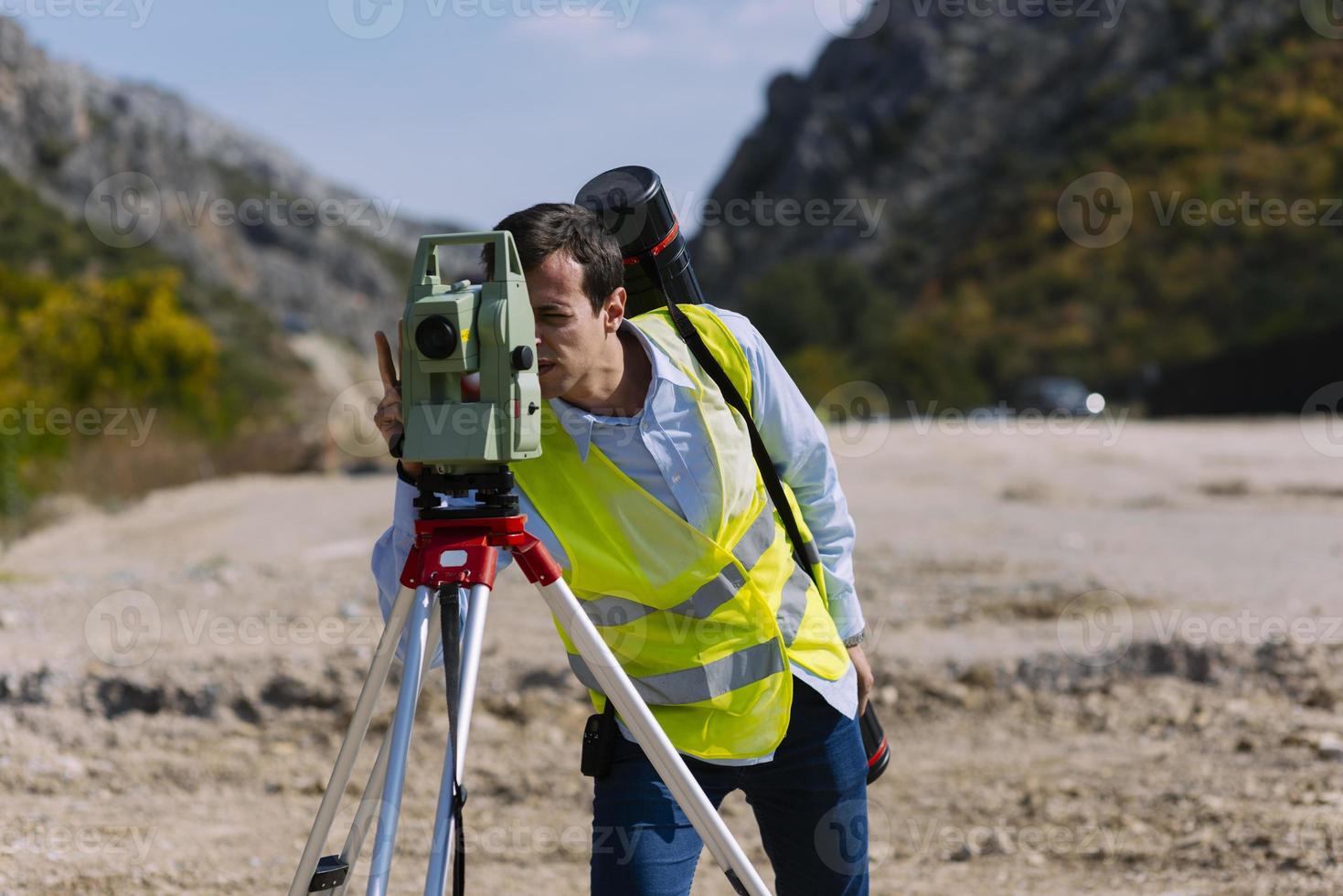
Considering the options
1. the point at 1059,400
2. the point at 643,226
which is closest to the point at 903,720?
the point at 643,226

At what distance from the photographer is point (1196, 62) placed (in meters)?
48.9

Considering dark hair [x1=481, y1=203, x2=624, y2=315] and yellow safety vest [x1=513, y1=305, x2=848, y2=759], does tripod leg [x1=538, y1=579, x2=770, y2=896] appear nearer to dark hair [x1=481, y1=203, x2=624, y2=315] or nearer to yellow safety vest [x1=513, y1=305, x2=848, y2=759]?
yellow safety vest [x1=513, y1=305, x2=848, y2=759]

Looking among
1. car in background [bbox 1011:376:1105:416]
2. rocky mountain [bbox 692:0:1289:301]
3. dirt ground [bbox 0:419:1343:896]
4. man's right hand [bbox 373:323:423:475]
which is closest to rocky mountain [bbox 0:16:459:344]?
rocky mountain [bbox 692:0:1289:301]

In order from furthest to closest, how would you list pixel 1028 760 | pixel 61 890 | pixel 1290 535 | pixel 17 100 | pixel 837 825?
pixel 17 100 < pixel 1290 535 < pixel 1028 760 < pixel 61 890 < pixel 837 825

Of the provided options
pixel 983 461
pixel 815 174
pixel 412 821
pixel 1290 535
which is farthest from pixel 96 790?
pixel 815 174

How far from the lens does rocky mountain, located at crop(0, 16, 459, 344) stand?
205 feet

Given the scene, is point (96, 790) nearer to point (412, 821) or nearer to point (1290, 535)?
point (412, 821)

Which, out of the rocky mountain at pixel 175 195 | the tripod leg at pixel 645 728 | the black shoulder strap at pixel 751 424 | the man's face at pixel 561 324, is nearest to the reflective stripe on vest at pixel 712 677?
the tripod leg at pixel 645 728

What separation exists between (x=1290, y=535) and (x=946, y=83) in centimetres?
5927

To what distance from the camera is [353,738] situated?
5.73ft

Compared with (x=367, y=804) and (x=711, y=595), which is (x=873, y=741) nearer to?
(x=711, y=595)

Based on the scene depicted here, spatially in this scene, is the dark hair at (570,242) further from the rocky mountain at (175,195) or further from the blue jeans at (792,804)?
the rocky mountain at (175,195)

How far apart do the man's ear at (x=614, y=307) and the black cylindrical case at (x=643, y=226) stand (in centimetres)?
20

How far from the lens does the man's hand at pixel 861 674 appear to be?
2.24 meters
